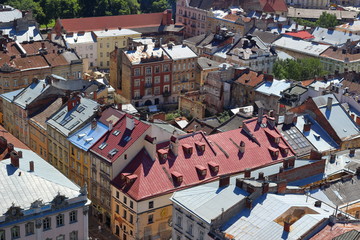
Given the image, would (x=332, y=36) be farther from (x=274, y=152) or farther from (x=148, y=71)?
(x=274, y=152)

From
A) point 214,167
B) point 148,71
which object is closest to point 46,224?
point 214,167

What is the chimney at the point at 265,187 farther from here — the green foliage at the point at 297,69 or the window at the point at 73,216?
the green foliage at the point at 297,69

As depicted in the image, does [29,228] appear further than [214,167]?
No

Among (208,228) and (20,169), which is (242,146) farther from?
(20,169)

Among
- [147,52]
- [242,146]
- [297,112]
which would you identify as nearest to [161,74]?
[147,52]

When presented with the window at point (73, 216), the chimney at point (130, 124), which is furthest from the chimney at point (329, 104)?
the window at point (73, 216)

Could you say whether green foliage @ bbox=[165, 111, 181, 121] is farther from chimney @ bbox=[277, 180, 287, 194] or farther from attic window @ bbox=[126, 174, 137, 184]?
chimney @ bbox=[277, 180, 287, 194]
